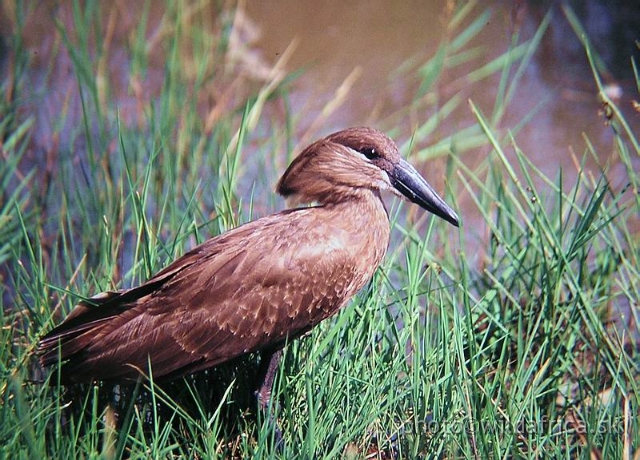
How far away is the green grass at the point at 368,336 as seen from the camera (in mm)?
3258

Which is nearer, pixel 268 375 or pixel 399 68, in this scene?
pixel 268 375

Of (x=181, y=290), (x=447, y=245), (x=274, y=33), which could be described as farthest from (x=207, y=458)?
(x=274, y=33)

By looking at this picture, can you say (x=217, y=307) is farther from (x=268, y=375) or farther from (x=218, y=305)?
(x=268, y=375)

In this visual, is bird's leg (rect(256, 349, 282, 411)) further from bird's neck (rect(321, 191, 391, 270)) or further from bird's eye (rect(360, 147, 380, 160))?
bird's eye (rect(360, 147, 380, 160))

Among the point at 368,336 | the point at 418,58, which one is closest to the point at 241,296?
the point at 368,336

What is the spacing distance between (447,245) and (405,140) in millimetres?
1595

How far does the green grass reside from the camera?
10.7ft

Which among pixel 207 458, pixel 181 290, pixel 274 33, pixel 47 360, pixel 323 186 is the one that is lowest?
pixel 207 458

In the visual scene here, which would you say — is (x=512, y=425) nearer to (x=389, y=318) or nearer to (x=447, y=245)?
(x=389, y=318)

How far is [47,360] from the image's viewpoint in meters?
3.39

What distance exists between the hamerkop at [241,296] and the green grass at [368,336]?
0.13 m

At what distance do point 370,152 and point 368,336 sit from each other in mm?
723

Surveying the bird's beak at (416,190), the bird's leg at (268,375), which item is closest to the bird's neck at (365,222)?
the bird's beak at (416,190)

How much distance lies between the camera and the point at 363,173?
383 centimetres
